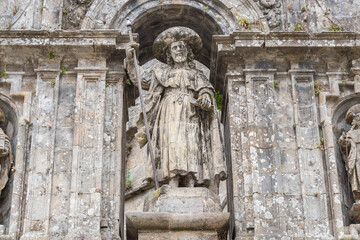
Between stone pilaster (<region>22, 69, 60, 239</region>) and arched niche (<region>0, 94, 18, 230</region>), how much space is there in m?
0.41

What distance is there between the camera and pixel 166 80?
13.3 meters

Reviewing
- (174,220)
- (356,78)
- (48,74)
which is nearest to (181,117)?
(174,220)

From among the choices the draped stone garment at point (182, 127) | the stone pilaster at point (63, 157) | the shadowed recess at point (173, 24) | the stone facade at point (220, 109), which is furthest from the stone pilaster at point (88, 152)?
the shadowed recess at point (173, 24)

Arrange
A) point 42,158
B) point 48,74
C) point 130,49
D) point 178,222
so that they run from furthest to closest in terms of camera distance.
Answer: point 48,74
point 130,49
point 42,158
point 178,222

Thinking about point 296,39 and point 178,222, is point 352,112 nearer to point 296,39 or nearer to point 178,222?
point 296,39

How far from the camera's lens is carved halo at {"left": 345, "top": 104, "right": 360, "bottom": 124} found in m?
13.2

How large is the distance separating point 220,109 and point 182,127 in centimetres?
211

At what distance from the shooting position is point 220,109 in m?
14.7

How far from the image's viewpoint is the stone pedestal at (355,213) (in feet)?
40.7

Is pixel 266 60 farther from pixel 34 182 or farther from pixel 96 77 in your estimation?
pixel 34 182

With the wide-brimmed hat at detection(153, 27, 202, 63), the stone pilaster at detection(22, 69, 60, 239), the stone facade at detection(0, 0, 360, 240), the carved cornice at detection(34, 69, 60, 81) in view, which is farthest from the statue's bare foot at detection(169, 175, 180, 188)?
the carved cornice at detection(34, 69, 60, 81)

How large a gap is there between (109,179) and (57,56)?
2.21 metres

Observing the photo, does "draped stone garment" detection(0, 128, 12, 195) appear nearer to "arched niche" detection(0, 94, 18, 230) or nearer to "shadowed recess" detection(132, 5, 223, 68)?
"arched niche" detection(0, 94, 18, 230)

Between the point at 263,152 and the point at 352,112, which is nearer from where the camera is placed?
the point at 263,152
